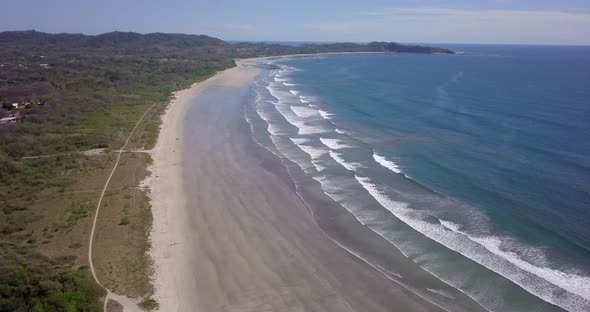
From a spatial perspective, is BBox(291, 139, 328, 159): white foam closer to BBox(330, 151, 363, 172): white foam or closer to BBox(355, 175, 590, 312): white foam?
BBox(330, 151, 363, 172): white foam

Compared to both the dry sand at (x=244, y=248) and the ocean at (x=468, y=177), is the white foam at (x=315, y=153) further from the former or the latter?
the dry sand at (x=244, y=248)

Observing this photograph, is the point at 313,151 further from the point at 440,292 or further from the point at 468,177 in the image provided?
the point at 440,292

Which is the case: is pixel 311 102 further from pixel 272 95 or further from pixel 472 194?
pixel 472 194

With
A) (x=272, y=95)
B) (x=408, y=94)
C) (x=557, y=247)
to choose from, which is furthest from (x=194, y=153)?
(x=408, y=94)

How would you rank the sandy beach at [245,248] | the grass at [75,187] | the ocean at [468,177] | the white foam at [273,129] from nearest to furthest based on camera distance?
the sandy beach at [245,248] < the ocean at [468,177] < the grass at [75,187] < the white foam at [273,129]

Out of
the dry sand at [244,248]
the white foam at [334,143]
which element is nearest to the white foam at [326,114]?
the white foam at [334,143]

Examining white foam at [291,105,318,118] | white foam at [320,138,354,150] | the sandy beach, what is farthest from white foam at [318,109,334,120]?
the sandy beach
